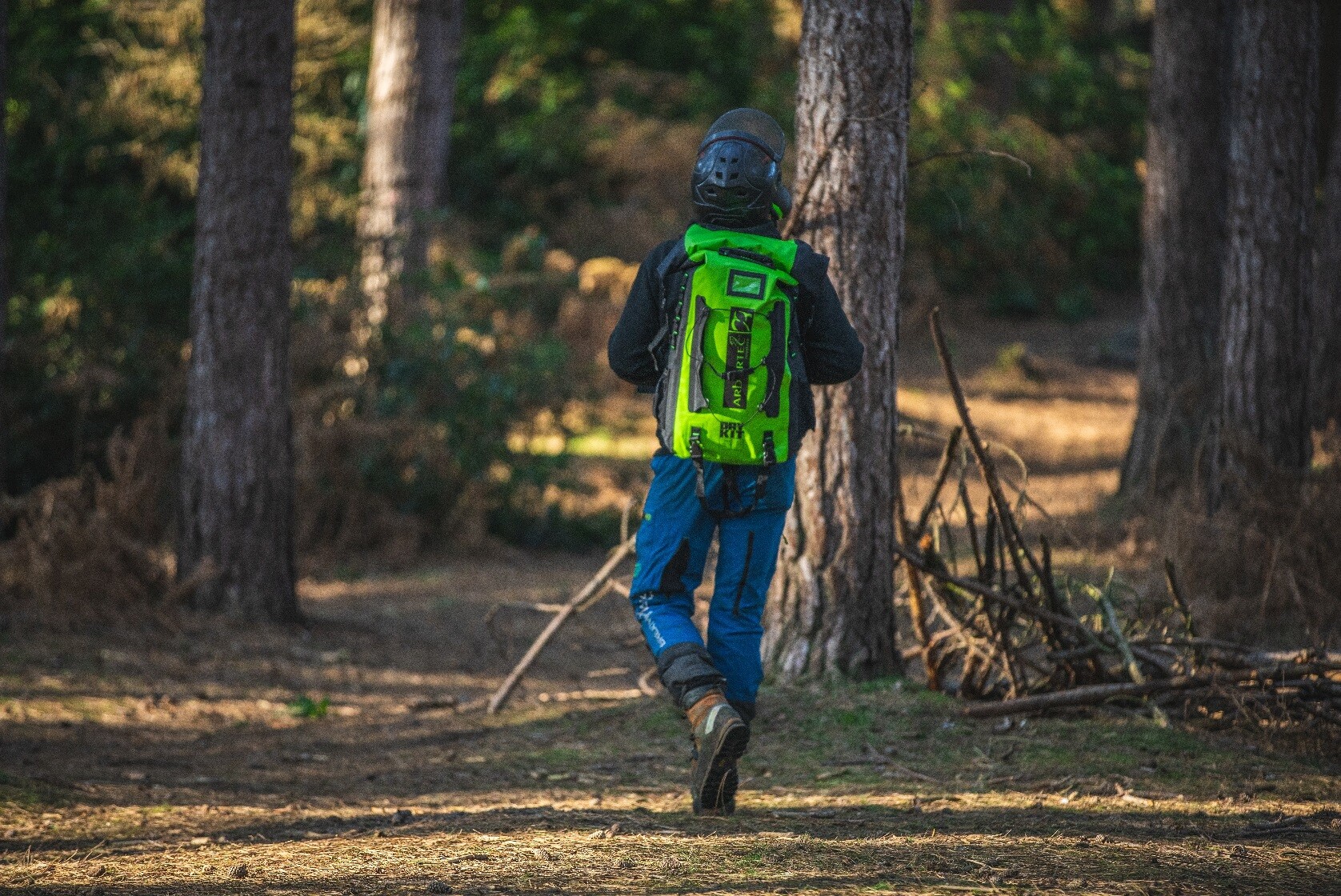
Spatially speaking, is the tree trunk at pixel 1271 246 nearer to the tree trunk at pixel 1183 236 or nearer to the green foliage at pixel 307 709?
the tree trunk at pixel 1183 236

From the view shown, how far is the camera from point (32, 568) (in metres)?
7.61

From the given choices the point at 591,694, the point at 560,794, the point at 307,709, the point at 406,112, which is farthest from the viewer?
the point at 406,112

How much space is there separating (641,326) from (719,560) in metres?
0.82

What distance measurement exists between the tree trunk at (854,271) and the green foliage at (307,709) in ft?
8.58

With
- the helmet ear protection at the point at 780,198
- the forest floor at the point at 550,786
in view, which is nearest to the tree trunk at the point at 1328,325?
the forest floor at the point at 550,786

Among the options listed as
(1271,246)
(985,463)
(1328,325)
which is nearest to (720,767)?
(985,463)

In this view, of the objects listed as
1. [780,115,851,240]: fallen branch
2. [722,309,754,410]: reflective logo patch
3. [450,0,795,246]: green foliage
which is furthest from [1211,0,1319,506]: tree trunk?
[450,0,795,246]: green foliage

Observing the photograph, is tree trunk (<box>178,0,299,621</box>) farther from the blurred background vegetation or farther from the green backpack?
the green backpack

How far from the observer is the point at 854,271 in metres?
5.47

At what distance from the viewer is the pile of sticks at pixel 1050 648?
531 cm

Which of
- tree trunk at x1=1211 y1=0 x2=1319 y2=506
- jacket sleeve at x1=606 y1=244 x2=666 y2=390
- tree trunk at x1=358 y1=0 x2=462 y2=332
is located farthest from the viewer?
tree trunk at x1=358 y1=0 x2=462 y2=332

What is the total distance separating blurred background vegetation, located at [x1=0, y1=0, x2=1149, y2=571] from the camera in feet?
33.2

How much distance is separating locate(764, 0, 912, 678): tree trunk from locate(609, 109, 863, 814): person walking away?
904mm

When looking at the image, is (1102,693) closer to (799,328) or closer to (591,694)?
(799,328)
